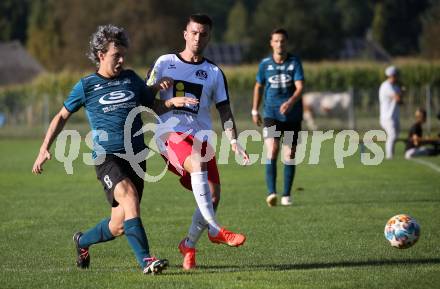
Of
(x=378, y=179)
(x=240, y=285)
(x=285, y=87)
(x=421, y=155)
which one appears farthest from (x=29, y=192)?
(x=421, y=155)

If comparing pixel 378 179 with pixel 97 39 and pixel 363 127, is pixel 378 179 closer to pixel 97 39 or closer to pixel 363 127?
pixel 97 39

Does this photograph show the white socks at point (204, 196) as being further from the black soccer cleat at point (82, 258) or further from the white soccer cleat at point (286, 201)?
the white soccer cleat at point (286, 201)

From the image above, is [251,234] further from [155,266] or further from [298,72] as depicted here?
[298,72]

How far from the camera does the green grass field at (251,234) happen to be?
8047 millimetres

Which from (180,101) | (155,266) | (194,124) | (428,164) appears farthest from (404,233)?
(428,164)

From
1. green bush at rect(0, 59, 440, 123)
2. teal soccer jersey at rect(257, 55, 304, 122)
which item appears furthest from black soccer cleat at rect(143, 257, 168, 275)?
green bush at rect(0, 59, 440, 123)

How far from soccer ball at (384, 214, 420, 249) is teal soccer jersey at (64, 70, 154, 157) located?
99.9 inches

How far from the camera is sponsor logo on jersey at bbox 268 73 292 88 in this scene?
14.0 metres

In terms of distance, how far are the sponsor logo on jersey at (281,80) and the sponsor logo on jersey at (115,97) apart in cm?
606

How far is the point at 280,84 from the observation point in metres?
14.1

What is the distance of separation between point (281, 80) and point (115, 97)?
241 inches

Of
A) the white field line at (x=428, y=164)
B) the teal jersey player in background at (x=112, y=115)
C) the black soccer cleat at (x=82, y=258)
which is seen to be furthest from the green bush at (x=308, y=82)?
the teal jersey player in background at (x=112, y=115)

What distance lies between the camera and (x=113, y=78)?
8219 mm

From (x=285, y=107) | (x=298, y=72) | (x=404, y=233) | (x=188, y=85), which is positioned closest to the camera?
(x=188, y=85)
